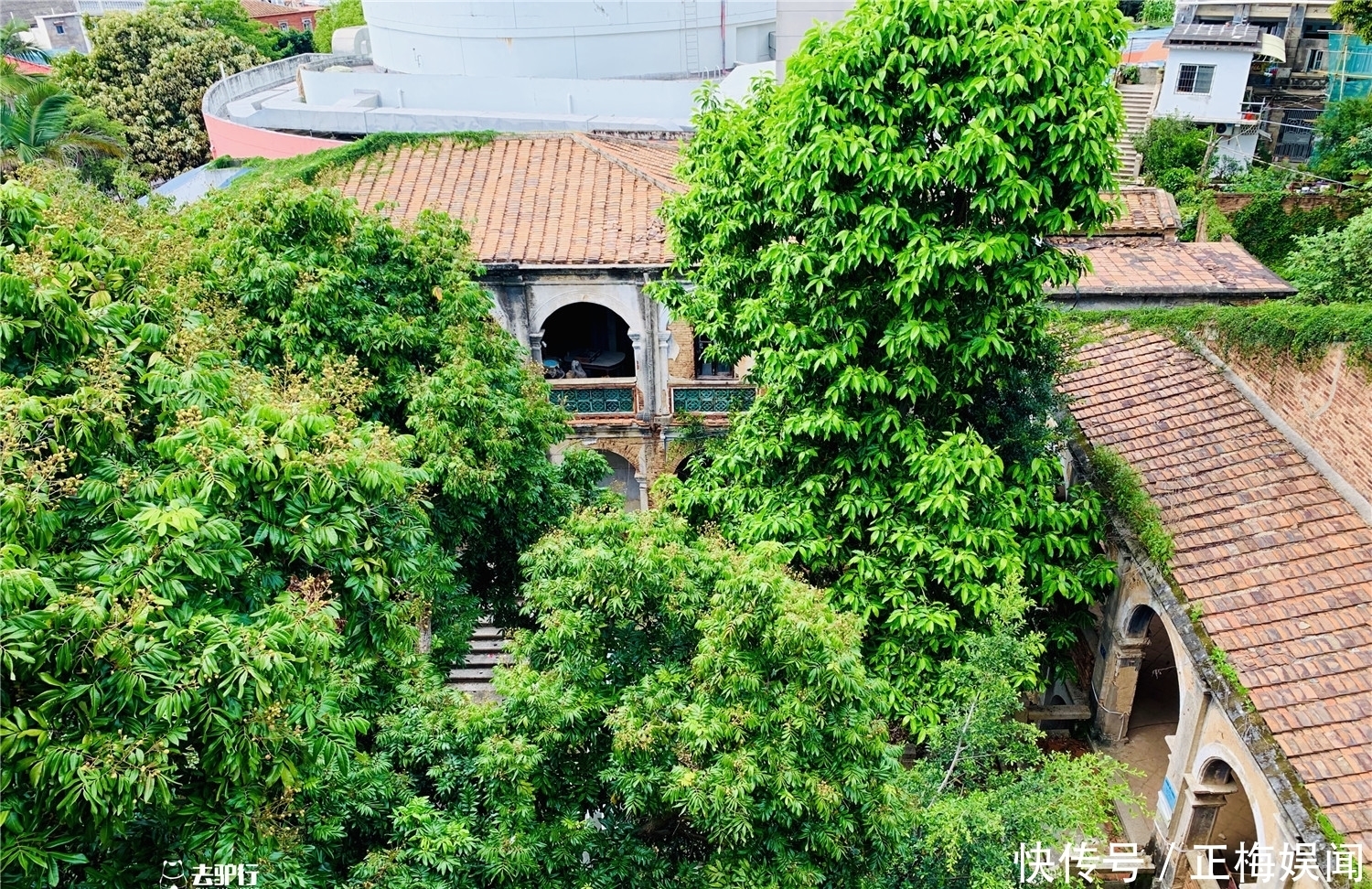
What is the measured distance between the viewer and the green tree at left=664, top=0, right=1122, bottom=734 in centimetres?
955

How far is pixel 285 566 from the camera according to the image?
678 centimetres

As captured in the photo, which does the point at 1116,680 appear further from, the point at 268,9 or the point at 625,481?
the point at 268,9

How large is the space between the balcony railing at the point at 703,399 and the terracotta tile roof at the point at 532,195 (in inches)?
104

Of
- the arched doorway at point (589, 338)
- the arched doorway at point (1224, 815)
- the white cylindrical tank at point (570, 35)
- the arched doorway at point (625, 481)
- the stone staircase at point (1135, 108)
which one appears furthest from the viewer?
the stone staircase at point (1135, 108)

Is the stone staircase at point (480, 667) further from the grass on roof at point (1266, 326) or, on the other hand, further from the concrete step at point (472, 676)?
the grass on roof at point (1266, 326)

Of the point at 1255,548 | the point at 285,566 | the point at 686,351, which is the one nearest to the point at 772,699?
Result: the point at 285,566

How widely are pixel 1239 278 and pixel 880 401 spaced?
1007 cm

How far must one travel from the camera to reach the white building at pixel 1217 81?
31.9m

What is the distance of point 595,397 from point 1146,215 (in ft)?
38.6

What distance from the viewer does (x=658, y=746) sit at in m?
7.31

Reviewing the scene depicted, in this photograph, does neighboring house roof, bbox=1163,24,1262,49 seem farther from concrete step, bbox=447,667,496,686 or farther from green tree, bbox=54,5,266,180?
green tree, bbox=54,5,266,180

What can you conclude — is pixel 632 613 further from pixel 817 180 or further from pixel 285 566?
pixel 817 180

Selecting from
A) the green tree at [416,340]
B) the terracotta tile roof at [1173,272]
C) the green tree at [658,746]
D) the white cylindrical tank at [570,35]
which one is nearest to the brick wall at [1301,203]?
the terracotta tile roof at [1173,272]

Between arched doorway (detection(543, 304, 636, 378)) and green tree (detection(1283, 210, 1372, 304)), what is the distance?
13781 millimetres
